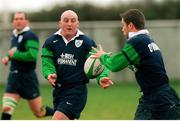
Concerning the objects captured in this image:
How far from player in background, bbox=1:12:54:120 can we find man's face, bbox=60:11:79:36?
2763mm

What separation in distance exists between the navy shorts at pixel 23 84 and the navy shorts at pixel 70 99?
9.94 ft

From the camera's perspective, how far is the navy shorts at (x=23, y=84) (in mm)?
13273

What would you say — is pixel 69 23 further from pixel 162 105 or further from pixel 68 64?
pixel 162 105

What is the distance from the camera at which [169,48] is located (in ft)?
87.3

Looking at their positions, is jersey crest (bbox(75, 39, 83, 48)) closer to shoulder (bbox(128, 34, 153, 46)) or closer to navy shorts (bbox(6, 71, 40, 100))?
shoulder (bbox(128, 34, 153, 46))

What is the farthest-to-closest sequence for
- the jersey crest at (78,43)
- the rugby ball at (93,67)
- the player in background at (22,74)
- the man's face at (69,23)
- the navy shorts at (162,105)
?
the player in background at (22,74), the jersey crest at (78,43), the man's face at (69,23), the rugby ball at (93,67), the navy shorts at (162,105)

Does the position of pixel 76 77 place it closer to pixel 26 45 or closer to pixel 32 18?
pixel 26 45

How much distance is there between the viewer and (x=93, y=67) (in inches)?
390

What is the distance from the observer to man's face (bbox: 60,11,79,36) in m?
10.2

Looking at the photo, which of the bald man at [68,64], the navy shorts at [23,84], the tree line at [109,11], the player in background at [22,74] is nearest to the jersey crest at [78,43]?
the bald man at [68,64]

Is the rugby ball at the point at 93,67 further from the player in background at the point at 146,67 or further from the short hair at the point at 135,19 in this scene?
the short hair at the point at 135,19

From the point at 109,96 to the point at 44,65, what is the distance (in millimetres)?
10536

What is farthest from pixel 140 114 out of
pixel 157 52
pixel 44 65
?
pixel 44 65

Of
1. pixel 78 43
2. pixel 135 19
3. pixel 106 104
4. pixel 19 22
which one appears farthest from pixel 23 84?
pixel 106 104
